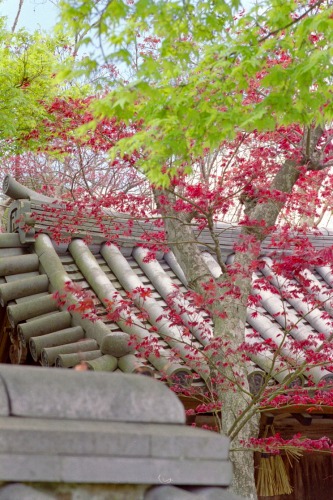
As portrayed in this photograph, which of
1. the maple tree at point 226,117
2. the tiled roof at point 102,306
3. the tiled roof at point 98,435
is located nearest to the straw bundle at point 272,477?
the tiled roof at point 102,306

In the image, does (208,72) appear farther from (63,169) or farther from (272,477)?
(63,169)

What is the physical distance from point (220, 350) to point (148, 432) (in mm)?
4384

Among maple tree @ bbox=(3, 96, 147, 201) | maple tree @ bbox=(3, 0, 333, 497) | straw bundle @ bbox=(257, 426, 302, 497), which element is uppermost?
maple tree @ bbox=(3, 96, 147, 201)

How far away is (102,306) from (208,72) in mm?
3554

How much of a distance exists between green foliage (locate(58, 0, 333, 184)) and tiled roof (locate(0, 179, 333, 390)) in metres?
1.70

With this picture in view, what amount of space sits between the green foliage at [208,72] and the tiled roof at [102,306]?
1699 mm

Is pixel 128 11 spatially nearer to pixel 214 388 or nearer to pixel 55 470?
pixel 55 470

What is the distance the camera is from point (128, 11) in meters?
4.75

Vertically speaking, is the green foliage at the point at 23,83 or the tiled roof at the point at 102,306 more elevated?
the green foliage at the point at 23,83

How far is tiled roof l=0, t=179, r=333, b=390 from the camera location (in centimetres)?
752

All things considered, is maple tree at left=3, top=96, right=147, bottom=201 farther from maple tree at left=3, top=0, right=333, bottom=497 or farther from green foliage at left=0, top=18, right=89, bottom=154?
maple tree at left=3, top=0, right=333, bottom=497

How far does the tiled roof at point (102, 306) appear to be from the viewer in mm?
7523

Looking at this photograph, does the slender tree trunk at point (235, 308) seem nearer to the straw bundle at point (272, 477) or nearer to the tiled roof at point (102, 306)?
the tiled roof at point (102, 306)

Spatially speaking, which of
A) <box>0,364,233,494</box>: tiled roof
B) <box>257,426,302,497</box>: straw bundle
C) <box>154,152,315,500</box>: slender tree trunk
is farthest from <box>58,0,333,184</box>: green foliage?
<box>257,426,302,497</box>: straw bundle
